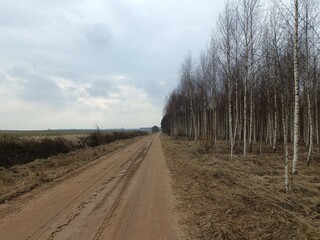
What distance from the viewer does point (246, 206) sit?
943 cm

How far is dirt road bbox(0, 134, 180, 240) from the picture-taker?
744 centimetres

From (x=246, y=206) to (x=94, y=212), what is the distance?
12.9 feet

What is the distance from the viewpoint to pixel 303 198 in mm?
11047

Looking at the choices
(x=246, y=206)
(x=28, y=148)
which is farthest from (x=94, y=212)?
(x=28, y=148)

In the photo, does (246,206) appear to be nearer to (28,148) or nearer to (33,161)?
(33,161)

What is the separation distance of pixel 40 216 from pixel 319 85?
28.9 meters

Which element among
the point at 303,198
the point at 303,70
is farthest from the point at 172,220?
the point at 303,70

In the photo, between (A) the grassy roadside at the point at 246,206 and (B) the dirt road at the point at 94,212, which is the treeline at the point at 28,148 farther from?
(A) the grassy roadside at the point at 246,206

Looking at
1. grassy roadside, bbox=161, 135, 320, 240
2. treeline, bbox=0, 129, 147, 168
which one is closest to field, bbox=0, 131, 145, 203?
treeline, bbox=0, 129, 147, 168

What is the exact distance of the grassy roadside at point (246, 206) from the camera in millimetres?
7324

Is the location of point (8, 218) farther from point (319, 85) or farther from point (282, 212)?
point (319, 85)

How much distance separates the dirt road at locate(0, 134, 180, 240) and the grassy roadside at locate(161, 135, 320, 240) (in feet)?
1.94

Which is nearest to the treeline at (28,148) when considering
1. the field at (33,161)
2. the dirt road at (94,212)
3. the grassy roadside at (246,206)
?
the field at (33,161)

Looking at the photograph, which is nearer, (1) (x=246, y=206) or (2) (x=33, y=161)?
(1) (x=246, y=206)
